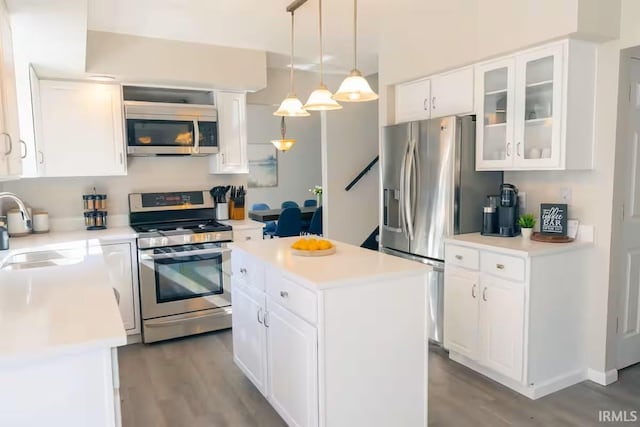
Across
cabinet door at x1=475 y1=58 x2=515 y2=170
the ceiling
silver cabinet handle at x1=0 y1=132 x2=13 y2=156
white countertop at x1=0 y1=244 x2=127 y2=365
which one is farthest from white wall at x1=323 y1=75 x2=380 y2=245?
silver cabinet handle at x1=0 y1=132 x2=13 y2=156

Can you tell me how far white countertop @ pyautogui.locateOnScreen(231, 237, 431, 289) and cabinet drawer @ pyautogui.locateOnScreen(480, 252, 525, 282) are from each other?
2.57ft

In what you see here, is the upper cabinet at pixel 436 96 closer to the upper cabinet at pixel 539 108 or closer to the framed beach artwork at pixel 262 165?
the upper cabinet at pixel 539 108

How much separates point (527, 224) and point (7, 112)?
10.3ft

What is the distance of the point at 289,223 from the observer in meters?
5.96

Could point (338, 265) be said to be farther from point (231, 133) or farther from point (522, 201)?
point (231, 133)

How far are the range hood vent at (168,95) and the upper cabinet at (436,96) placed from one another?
1839 mm

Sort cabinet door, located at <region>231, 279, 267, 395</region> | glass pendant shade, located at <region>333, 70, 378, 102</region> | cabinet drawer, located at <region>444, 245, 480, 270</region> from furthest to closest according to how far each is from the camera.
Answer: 1. cabinet drawer, located at <region>444, 245, 480, 270</region>
2. cabinet door, located at <region>231, 279, 267, 395</region>
3. glass pendant shade, located at <region>333, 70, 378, 102</region>

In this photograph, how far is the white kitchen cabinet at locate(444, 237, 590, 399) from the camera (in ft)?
9.01

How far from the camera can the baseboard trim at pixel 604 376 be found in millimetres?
2924

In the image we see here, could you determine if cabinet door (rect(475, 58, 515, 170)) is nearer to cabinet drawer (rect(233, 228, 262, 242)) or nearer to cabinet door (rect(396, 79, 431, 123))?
cabinet door (rect(396, 79, 431, 123))

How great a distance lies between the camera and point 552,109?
2824mm

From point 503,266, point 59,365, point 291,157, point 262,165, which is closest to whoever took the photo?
point 59,365

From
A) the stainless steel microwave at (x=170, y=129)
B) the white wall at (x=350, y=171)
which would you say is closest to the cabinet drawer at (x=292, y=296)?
the stainless steel microwave at (x=170, y=129)

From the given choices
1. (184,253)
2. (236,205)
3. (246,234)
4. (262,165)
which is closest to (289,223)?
(236,205)
